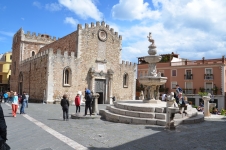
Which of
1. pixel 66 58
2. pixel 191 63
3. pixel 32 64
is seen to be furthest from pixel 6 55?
pixel 191 63

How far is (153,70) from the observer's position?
1288 cm

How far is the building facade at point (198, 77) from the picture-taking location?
34375mm

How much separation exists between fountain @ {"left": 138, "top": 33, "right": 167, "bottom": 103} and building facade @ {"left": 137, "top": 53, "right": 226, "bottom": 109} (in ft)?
78.3

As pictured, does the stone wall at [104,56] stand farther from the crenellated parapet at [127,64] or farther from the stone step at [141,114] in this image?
the stone step at [141,114]

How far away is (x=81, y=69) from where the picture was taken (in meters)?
25.4

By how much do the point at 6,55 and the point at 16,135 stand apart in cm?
4968

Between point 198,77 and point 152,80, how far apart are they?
27.9 metres

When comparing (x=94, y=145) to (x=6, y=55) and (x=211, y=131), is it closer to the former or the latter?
(x=211, y=131)

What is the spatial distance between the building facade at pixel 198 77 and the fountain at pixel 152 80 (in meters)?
23.9

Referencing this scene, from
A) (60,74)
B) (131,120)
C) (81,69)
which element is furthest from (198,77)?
(131,120)

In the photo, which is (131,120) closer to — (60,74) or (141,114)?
(141,114)

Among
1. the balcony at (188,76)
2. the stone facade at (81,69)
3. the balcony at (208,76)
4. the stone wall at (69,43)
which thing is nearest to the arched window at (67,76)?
the stone facade at (81,69)

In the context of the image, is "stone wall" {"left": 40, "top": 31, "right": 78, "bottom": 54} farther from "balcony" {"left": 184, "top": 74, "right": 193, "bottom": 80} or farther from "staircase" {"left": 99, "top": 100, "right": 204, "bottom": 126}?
"balcony" {"left": 184, "top": 74, "right": 193, "bottom": 80}

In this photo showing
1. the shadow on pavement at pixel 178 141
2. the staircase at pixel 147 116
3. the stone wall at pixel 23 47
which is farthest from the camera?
the stone wall at pixel 23 47
